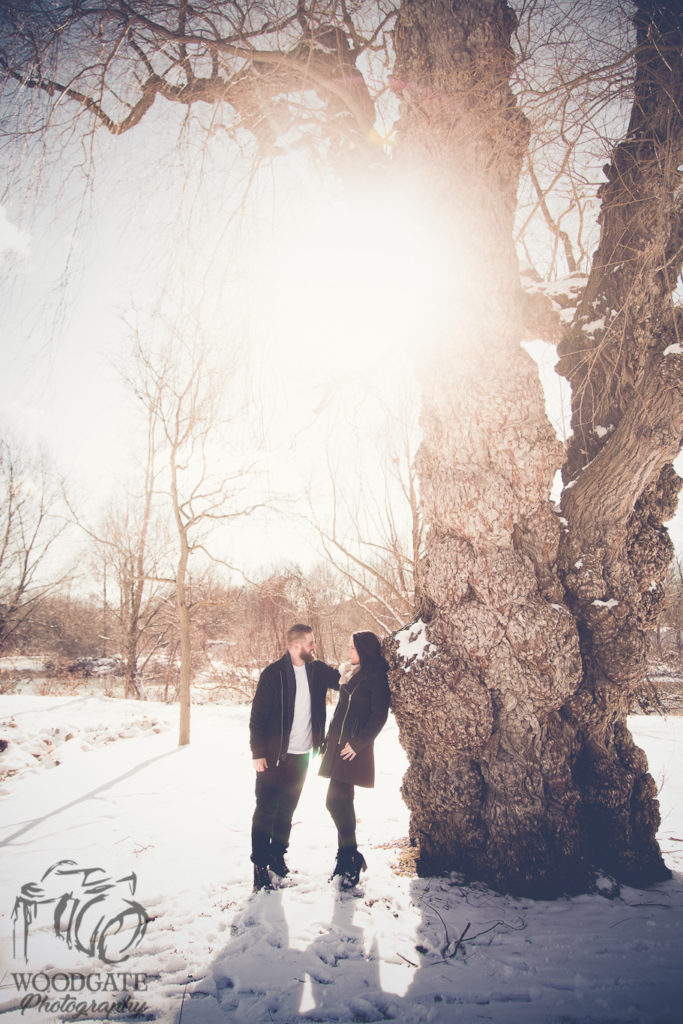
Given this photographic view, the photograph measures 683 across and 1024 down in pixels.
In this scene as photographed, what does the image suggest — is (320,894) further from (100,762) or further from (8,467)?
(8,467)

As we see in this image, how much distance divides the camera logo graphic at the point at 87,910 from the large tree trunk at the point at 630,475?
255cm

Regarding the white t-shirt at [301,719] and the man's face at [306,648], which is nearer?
the white t-shirt at [301,719]

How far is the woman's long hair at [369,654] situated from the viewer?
2750 mm

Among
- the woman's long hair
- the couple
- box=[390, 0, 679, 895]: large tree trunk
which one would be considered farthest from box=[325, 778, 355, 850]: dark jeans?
the woman's long hair

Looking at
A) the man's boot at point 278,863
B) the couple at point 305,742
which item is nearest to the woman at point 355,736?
the couple at point 305,742

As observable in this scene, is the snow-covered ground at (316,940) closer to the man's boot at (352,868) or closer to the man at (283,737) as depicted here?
the man's boot at (352,868)

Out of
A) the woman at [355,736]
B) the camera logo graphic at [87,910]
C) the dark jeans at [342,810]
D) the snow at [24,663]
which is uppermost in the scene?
the woman at [355,736]

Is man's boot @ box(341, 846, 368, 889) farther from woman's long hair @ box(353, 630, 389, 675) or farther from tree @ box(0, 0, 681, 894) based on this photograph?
woman's long hair @ box(353, 630, 389, 675)

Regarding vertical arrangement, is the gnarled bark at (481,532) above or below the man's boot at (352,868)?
above

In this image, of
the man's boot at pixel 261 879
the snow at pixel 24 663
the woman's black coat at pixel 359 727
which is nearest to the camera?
the man's boot at pixel 261 879

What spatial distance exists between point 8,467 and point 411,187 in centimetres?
1564

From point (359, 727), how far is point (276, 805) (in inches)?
31.2

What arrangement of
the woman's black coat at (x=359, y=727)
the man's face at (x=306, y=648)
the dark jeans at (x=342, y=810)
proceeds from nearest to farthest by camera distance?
the dark jeans at (x=342, y=810) → the woman's black coat at (x=359, y=727) → the man's face at (x=306, y=648)

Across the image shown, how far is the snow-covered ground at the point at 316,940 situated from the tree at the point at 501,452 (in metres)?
0.34
